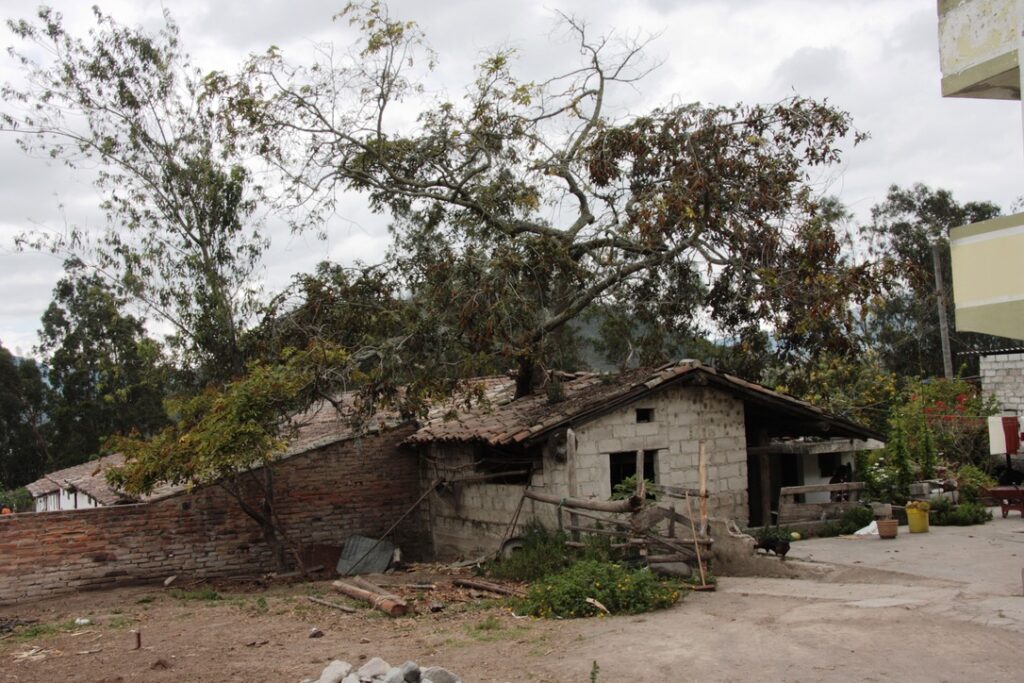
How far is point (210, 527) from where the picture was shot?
17109 mm

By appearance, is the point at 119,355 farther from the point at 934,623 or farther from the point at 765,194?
the point at 934,623

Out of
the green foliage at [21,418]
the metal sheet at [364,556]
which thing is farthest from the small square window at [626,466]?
the green foliage at [21,418]

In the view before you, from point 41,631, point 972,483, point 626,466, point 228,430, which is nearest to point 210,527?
point 228,430

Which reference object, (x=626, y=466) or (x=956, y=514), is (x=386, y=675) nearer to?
(x=626, y=466)

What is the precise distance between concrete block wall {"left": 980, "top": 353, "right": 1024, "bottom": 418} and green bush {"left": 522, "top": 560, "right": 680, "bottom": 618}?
17.2m

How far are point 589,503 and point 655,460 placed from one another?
296 cm

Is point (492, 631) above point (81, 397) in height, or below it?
below

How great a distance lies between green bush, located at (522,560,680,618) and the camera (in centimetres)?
1070

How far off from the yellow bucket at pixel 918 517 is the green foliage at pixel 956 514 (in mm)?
940

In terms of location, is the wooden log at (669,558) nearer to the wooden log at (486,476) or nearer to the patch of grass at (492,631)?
the patch of grass at (492,631)

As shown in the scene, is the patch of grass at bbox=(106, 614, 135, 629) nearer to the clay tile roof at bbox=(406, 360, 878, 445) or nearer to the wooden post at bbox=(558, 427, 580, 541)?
the clay tile roof at bbox=(406, 360, 878, 445)

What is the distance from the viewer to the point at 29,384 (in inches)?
1356

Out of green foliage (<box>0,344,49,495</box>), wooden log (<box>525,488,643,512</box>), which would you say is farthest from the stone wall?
green foliage (<box>0,344,49,495</box>)

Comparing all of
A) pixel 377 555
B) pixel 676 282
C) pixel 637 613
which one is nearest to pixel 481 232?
pixel 676 282
